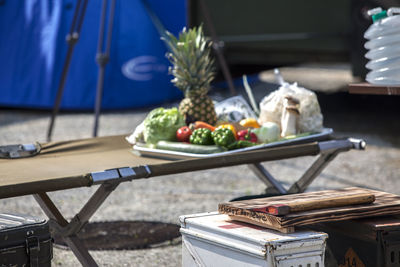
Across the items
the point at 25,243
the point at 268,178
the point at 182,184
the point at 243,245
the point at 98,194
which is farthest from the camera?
the point at 182,184

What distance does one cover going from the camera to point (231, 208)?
260 cm

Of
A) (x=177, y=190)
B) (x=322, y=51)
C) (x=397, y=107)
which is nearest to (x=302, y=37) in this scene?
(x=322, y=51)

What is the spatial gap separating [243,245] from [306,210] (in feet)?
0.96

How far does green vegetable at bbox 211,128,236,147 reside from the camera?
320cm

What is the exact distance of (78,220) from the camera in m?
3.06

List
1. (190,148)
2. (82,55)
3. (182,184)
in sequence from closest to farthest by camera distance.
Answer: (190,148) → (182,184) → (82,55)

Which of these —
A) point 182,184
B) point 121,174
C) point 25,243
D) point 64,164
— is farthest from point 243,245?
point 182,184

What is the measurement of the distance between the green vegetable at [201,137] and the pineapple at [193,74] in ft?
0.90

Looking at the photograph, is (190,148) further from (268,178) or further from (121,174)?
(268,178)

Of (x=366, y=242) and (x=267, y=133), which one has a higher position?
(x=267, y=133)

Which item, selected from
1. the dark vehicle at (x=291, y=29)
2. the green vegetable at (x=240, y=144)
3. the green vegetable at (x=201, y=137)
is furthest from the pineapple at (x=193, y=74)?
the dark vehicle at (x=291, y=29)

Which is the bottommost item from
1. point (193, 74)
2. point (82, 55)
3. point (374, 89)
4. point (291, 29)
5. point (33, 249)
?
point (33, 249)

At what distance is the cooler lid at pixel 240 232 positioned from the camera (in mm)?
2342

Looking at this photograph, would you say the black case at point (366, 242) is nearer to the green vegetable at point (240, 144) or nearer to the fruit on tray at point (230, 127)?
the green vegetable at point (240, 144)
